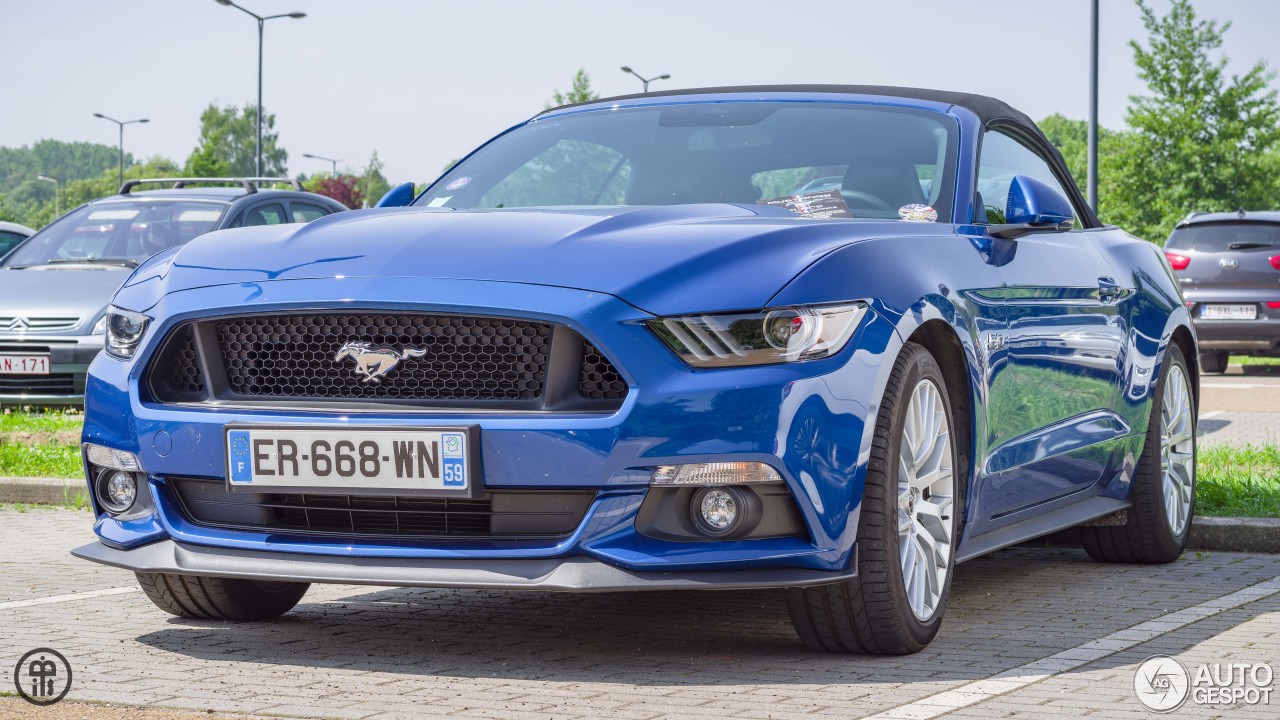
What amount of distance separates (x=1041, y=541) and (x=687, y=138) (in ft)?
8.17

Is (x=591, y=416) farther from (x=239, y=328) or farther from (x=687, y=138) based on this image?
(x=687, y=138)

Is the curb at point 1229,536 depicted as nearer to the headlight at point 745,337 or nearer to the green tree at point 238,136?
the headlight at point 745,337

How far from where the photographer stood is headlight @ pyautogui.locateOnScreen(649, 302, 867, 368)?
161 inches

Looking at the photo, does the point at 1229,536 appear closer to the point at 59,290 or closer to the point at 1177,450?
the point at 1177,450

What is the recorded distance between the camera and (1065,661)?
4.61 metres

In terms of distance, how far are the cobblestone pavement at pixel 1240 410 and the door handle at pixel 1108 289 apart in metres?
3.76

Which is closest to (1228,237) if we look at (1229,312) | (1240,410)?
(1229,312)

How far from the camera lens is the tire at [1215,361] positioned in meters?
20.6

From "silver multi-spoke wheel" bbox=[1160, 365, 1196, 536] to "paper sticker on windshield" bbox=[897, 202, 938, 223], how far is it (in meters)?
1.87

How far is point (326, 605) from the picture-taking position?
5621 millimetres

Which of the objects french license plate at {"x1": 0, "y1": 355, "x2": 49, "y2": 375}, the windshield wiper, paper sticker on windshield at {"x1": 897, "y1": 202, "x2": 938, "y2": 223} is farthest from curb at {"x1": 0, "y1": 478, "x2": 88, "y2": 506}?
paper sticker on windshield at {"x1": 897, "y1": 202, "x2": 938, "y2": 223}

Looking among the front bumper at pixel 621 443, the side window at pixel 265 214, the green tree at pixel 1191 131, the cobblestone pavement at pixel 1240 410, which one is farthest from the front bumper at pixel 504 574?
the green tree at pixel 1191 131

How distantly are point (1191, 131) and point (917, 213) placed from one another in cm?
3888

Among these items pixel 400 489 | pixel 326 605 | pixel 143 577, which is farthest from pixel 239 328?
pixel 326 605
